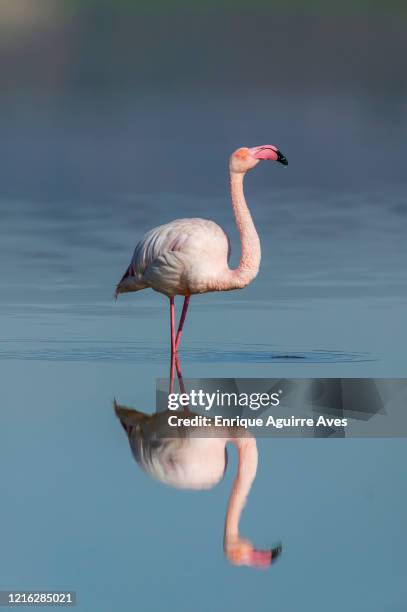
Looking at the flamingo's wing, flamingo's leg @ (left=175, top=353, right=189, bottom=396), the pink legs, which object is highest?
the flamingo's wing

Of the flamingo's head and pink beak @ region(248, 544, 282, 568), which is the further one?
the flamingo's head

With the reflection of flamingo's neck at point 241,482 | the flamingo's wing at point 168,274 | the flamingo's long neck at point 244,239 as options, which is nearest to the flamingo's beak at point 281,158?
the flamingo's long neck at point 244,239

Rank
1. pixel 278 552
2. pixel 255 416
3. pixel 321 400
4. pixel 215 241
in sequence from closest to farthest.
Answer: pixel 278 552 → pixel 255 416 → pixel 321 400 → pixel 215 241

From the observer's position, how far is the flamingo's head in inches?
358

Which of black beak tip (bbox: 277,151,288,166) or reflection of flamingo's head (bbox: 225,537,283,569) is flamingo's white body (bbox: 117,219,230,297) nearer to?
black beak tip (bbox: 277,151,288,166)

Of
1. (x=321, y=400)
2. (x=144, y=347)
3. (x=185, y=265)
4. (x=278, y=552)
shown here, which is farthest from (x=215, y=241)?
(x=278, y=552)

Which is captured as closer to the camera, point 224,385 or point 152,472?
Answer: point 152,472

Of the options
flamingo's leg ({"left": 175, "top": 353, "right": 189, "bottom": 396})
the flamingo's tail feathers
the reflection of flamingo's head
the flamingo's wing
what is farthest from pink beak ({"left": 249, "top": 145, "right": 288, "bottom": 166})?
the reflection of flamingo's head

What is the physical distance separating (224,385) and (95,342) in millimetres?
2295

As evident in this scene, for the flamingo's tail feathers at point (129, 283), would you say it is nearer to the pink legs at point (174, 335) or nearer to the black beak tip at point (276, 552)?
the pink legs at point (174, 335)

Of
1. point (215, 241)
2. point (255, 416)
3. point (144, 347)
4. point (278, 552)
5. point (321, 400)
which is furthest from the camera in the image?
point (144, 347)

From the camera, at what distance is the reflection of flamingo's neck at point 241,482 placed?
4.87 meters

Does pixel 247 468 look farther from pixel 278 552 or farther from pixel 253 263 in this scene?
pixel 253 263

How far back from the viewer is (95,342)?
9672 mm
